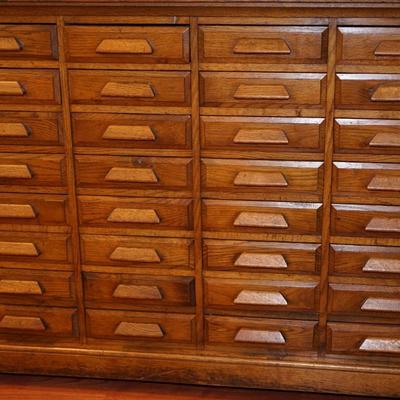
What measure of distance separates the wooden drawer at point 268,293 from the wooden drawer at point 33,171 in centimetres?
55

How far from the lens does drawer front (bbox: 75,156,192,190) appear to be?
2.16 meters

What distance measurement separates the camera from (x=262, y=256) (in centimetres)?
219

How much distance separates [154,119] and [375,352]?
3.17ft

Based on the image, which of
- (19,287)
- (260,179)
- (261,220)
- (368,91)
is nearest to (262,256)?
(261,220)

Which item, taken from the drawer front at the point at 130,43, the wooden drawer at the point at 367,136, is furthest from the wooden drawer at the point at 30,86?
the wooden drawer at the point at 367,136

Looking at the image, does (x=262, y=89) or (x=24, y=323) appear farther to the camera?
(x=24, y=323)

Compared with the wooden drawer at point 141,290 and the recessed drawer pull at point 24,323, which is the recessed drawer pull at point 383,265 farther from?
the recessed drawer pull at point 24,323

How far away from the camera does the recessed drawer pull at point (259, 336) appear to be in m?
2.24

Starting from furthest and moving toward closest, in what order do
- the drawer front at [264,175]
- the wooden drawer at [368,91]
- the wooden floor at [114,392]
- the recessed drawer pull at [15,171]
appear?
the wooden floor at [114,392] < the recessed drawer pull at [15,171] < the drawer front at [264,175] < the wooden drawer at [368,91]

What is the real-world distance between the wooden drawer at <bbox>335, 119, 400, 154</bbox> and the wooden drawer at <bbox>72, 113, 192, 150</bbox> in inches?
17.2

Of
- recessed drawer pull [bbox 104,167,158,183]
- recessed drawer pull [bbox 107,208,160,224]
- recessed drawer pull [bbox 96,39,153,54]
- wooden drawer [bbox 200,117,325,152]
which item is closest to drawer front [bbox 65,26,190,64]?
recessed drawer pull [bbox 96,39,153,54]

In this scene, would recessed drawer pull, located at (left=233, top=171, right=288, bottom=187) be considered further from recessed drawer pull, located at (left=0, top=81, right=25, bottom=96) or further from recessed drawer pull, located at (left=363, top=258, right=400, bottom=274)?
recessed drawer pull, located at (left=0, top=81, right=25, bottom=96)

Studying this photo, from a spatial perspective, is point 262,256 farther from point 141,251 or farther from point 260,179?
point 141,251

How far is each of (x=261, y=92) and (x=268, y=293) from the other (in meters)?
0.61
